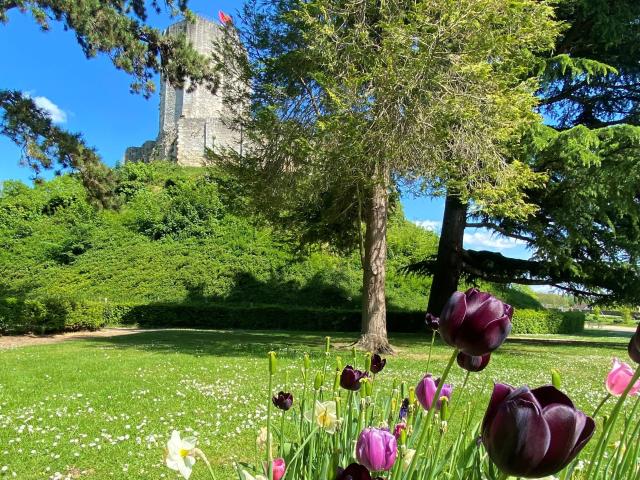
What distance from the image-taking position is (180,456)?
1170 mm

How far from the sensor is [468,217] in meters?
15.1

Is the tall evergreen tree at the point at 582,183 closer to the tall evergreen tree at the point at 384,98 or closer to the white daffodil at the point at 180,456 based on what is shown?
the tall evergreen tree at the point at 384,98

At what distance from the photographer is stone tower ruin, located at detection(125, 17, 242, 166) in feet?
131

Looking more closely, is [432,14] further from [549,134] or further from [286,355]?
[286,355]

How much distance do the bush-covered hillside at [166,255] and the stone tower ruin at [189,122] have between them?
957 centimetres

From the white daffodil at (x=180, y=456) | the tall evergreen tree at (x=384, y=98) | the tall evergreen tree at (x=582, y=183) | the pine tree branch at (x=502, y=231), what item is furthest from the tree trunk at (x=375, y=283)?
the white daffodil at (x=180, y=456)

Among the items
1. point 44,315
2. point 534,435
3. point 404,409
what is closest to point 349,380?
point 404,409

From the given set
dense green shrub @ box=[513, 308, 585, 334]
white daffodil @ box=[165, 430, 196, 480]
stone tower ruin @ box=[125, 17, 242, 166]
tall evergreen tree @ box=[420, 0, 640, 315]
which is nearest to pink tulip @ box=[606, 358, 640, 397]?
white daffodil @ box=[165, 430, 196, 480]

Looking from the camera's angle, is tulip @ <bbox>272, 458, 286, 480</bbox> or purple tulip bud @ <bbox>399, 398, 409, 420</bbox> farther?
purple tulip bud @ <bbox>399, 398, 409, 420</bbox>

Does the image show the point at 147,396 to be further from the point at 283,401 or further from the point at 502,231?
the point at 502,231

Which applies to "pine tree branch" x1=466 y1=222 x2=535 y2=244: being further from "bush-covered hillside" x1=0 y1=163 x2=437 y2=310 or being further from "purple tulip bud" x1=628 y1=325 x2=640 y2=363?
"purple tulip bud" x1=628 y1=325 x2=640 y2=363

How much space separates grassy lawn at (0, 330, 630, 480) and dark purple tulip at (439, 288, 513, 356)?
24.1 inches

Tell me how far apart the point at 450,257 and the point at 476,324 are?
1449 centimetres

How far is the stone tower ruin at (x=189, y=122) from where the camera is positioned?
131ft
